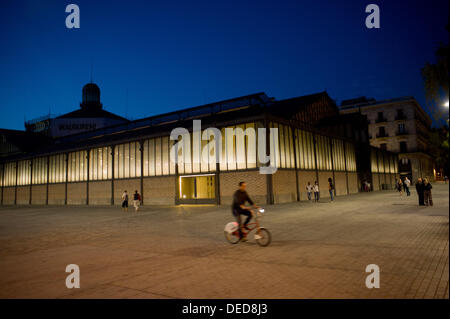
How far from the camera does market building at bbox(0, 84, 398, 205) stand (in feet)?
79.5

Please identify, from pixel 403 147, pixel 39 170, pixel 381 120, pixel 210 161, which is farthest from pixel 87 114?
pixel 403 147

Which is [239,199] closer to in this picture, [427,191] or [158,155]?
[427,191]

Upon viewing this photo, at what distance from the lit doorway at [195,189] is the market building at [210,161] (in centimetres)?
11

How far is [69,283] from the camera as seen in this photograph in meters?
5.23

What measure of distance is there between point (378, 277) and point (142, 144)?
28.9 meters

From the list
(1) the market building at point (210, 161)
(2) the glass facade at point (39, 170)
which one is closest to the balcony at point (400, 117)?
(1) the market building at point (210, 161)

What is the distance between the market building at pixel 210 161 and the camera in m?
24.2

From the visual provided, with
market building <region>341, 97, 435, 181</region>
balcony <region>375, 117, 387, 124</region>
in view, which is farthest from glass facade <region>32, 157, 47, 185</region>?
balcony <region>375, 117, 387, 124</region>

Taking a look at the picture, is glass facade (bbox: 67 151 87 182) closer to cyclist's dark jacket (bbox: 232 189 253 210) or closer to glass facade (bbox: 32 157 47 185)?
glass facade (bbox: 32 157 47 185)

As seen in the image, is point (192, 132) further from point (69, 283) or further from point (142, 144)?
point (69, 283)

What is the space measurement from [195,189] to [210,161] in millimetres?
6216

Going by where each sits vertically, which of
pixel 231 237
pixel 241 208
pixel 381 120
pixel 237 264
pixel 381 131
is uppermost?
pixel 381 120

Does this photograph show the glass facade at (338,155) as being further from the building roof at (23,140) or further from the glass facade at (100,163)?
the building roof at (23,140)

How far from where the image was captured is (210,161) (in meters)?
25.8
